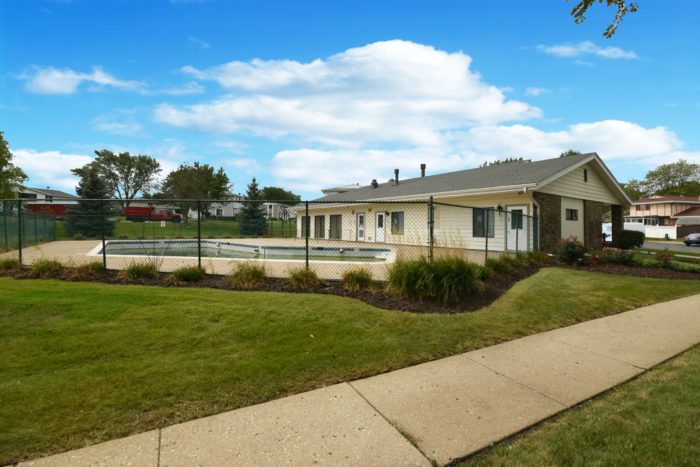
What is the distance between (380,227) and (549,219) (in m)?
9.26

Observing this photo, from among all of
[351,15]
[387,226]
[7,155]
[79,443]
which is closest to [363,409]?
[79,443]

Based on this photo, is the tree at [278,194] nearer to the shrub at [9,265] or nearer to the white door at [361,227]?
the white door at [361,227]

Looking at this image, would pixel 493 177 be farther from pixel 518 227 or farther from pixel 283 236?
pixel 283 236

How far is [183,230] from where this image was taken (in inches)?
999

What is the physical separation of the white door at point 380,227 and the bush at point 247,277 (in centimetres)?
1482

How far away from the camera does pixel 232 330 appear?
4.54 metres

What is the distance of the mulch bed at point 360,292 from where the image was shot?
19.8 feet

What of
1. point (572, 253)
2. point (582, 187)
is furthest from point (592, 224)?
point (572, 253)

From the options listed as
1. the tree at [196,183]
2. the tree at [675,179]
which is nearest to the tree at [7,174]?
the tree at [196,183]

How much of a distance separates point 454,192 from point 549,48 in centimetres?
897

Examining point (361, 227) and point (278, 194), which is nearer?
point (361, 227)

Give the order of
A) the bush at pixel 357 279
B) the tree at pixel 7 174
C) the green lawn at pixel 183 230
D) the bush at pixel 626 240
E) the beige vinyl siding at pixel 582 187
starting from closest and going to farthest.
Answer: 1. the bush at pixel 357 279
2. the beige vinyl siding at pixel 582 187
3. the bush at pixel 626 240
4. the green lawn at pixel 183 230
5. the tree at pixel 7 174

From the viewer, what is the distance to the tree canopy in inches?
2923

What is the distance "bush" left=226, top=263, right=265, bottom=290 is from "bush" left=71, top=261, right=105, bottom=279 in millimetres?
3078
